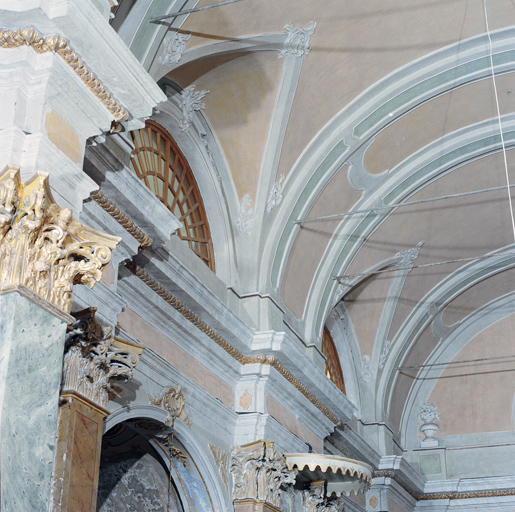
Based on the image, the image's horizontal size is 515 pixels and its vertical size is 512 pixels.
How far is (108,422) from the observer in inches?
249

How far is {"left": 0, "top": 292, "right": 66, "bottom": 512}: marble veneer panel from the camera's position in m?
3.65

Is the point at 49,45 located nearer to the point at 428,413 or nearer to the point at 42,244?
the point at 42,244

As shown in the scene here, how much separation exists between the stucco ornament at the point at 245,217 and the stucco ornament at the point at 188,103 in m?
1.12

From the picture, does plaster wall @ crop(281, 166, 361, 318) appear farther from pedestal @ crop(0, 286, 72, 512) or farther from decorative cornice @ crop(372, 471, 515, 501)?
pedestal @ crop(0, 286, 72, 512)

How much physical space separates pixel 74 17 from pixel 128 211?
2003 millimetres

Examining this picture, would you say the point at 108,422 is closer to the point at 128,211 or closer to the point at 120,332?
the point at 120,332

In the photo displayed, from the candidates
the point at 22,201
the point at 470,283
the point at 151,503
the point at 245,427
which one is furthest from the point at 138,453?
the point at 470,283

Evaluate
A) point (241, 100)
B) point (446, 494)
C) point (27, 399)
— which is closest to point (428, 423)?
point (446, 494)

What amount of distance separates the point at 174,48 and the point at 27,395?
4.44 metres

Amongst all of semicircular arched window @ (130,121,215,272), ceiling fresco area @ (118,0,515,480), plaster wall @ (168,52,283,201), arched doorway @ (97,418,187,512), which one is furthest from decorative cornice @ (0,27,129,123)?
arched doorway @ (97,418,187,512)

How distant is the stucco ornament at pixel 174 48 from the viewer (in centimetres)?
734

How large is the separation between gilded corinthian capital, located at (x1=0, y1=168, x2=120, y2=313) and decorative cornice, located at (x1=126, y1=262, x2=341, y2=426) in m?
2.42

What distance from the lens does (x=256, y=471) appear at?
27.1 ft

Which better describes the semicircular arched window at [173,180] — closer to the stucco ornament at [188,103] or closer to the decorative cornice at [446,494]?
the stucco ornament at [188,103]
